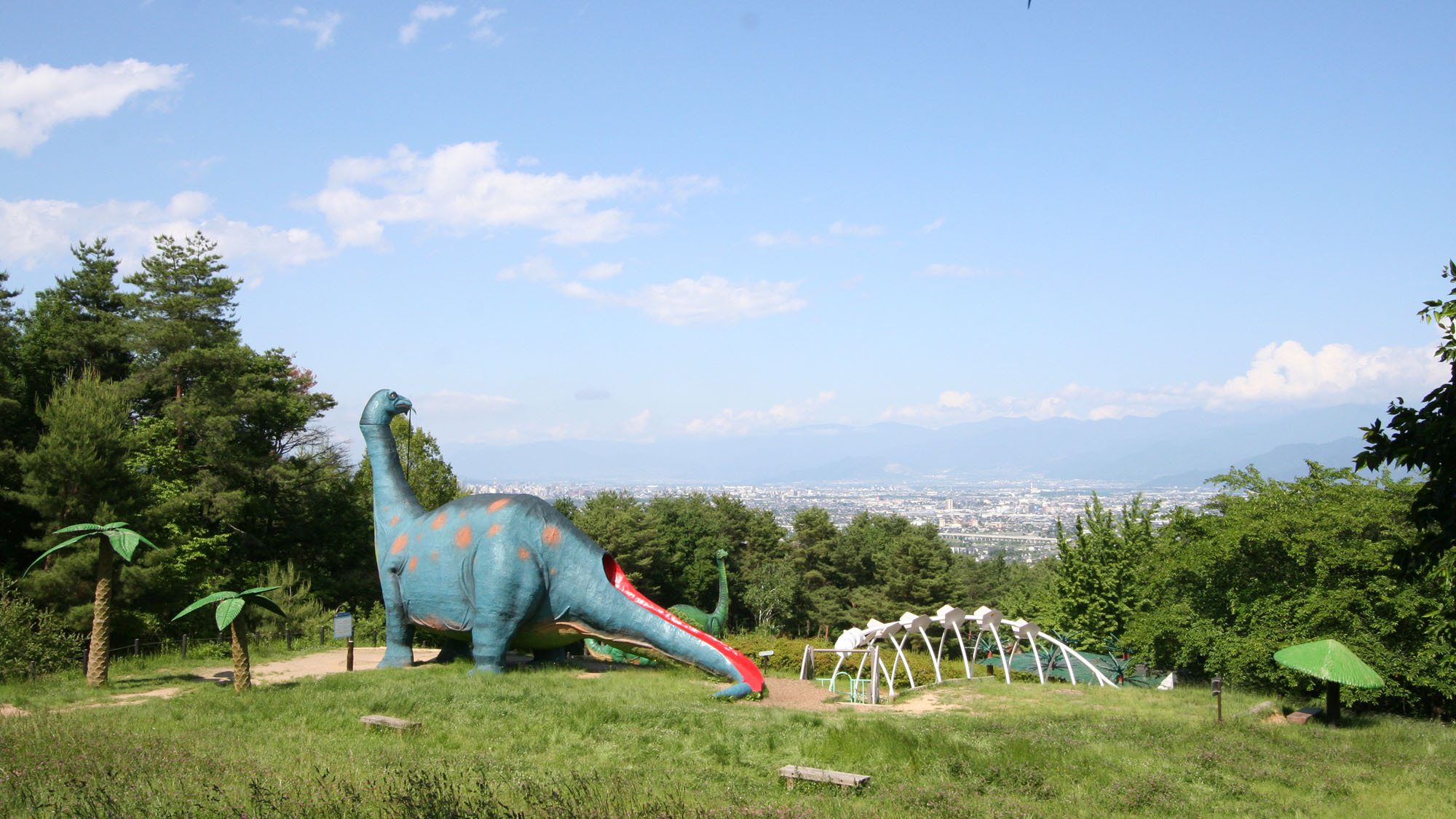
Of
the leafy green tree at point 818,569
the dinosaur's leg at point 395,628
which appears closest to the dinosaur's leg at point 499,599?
the dinosaur's leg at point 395,628

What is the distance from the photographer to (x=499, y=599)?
1808cm

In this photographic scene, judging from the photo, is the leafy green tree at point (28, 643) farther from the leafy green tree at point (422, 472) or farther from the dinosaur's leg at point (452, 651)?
the leafy green tree at point (422, 472)

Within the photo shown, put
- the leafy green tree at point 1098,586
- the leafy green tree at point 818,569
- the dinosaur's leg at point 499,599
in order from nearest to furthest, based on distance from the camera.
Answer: the dinosaur's leg at point 499,599
the leafy green tree at point 1098,586
the leafy green tree at point 818,569

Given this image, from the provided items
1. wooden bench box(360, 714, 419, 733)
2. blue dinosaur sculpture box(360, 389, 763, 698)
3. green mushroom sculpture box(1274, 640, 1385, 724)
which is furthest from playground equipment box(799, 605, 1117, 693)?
wooden bench box(360, 714, 419, 733)

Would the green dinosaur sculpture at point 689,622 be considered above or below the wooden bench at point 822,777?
below

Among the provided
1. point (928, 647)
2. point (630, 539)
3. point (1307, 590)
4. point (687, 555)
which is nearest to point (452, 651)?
point (928, 647)

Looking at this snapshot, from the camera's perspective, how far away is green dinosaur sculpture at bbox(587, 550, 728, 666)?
69.9 ft

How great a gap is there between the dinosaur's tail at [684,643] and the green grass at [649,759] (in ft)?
5.27

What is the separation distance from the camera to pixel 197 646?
22.9m

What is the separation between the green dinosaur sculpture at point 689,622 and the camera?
21.3m

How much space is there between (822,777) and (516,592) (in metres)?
9.84

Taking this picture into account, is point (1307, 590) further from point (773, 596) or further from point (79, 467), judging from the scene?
point (773, 596)

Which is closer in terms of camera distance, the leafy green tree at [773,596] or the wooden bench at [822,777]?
the wooden bench at [822,777]

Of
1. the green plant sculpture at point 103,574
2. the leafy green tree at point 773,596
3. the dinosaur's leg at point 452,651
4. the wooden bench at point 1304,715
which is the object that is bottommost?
the leafy green tree at point 773,596
